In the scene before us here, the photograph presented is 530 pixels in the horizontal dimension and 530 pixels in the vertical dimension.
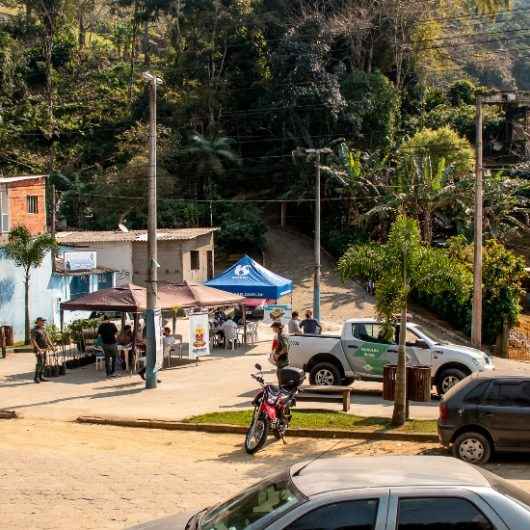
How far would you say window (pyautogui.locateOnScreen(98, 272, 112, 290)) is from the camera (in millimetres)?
36781

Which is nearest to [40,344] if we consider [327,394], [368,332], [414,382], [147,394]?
[147,394]

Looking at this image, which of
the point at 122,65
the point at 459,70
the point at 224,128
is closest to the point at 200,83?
the point at 224,128

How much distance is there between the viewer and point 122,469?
12.2 metres

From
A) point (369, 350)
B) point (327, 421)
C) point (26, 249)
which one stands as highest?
point (26, 249)

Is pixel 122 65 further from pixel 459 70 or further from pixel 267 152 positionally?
pixel 459 70

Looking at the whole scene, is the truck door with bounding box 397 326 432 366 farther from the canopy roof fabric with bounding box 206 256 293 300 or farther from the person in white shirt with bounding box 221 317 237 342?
the canopy roof fabric with bounding box 206 256 293 300

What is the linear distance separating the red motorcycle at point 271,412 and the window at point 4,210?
22.2 meters

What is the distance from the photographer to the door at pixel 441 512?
5160 millimetres

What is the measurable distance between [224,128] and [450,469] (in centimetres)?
5177

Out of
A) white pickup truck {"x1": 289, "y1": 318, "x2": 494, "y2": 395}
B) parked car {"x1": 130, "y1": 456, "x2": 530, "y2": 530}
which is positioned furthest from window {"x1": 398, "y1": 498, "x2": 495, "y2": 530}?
white pickup truck {"x1": 289, "y1": 318, "x2": 494, "y2": 395}

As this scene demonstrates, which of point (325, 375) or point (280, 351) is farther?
point (325, 375)

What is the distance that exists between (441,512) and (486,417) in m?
7.48

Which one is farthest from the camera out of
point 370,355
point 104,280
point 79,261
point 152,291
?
point 104,280

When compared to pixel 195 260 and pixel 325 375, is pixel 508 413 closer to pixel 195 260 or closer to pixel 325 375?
pixel 325 375
